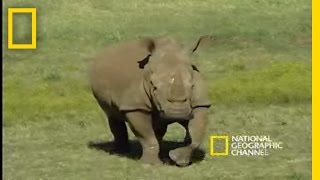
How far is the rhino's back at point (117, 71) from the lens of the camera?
22391 millimetres

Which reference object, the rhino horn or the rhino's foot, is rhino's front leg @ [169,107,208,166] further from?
the rhino horn

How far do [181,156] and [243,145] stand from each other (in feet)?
10.9

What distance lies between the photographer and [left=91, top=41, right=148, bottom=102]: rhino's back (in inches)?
882

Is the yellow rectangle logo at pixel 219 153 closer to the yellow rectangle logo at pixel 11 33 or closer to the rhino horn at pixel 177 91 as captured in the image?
the rhino horn at pixel 177 91

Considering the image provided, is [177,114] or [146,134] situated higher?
[177,114]

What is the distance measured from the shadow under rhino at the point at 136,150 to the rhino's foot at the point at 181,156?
317 mm

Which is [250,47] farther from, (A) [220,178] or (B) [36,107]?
(A) [220,178]

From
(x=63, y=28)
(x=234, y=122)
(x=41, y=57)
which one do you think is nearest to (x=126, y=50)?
(x=234, y=122)

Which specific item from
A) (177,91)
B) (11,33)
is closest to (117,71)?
(177,91)

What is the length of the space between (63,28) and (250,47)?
22.4 feet

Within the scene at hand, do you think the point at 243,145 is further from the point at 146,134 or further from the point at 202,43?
the point at 146,134

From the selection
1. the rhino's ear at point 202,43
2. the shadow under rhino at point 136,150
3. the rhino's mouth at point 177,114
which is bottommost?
the shadow under rhino at point 136,150

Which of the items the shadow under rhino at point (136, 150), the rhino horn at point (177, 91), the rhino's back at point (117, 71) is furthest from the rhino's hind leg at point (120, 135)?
the rhino horn at point (177, 91)

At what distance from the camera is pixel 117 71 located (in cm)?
2278
